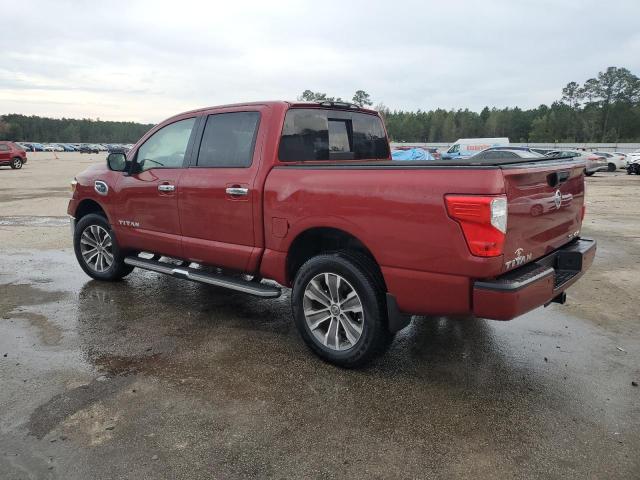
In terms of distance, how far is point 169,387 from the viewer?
11.5ft

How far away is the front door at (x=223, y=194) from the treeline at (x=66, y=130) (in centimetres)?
A: 14220

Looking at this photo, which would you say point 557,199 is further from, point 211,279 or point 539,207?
point 211,279

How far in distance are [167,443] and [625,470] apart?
2.41 meters

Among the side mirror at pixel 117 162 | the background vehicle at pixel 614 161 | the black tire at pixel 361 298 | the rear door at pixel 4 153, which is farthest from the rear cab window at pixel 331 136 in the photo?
the background vehicle at pixel 614 161

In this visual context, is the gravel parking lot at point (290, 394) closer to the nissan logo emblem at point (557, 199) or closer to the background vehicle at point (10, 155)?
the nissan logo emblem at point (557, 199)

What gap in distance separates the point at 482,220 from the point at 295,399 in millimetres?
1645

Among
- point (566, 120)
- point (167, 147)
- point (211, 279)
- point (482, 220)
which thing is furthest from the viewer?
point (566, 120)

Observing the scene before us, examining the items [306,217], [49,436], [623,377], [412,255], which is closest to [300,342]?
[306,217]

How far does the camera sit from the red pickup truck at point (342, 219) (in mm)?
3049

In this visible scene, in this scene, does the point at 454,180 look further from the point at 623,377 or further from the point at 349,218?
the point at 623,377

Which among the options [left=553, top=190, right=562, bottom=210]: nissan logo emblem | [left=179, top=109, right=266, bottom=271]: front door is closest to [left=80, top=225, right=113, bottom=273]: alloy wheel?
[left=179, top=109, right=266, bottom=271]: front door

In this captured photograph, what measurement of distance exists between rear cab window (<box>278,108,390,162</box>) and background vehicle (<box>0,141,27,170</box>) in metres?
31.4

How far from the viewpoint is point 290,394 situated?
342 cm

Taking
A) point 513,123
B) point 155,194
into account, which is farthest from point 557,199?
point 513,123
